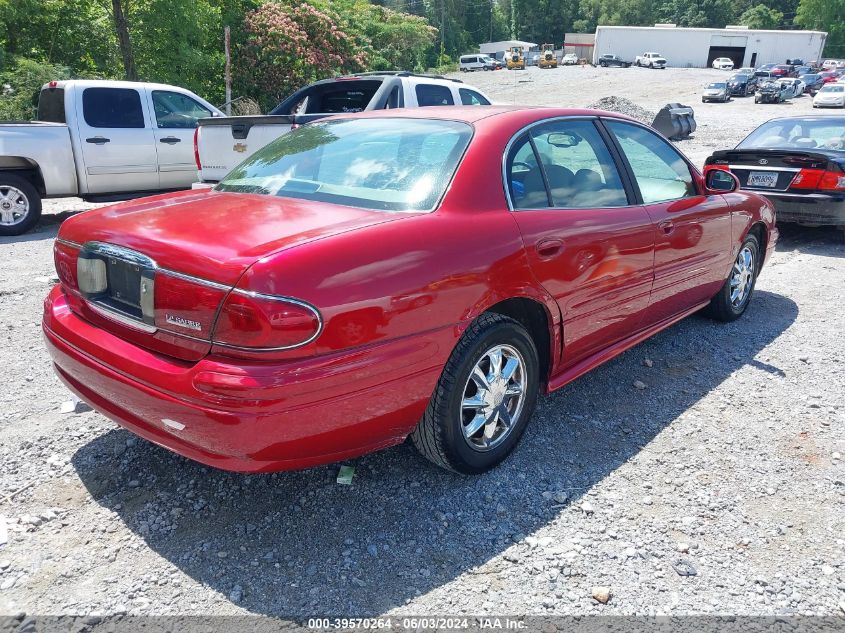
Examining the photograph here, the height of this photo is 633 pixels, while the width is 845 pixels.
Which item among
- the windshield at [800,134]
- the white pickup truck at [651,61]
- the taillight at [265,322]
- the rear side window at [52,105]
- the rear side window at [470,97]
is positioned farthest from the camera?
the white pickup truck at [651,61]

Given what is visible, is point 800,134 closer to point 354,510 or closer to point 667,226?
point 667,226

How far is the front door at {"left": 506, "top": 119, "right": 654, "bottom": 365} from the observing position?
10.6ft

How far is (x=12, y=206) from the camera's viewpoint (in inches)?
315

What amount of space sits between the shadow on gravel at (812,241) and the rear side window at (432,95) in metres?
4.61

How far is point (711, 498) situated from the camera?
3.05m

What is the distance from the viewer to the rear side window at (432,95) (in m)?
8.47

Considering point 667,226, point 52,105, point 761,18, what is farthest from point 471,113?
point 761,18

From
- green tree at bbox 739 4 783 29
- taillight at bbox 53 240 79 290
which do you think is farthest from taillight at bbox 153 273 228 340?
green tree at bbox 739 4 783 29

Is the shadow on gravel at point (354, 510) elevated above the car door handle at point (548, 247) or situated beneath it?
situated beneath

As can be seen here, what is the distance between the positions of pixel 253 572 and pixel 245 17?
63.3 ft

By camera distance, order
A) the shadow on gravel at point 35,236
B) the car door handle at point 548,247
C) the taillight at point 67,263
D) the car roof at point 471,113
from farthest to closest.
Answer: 1. the shadow on gravel at point 35,236
2. the car roof at point 471,113
3. the car door handle at point 548,247
4. the taillight at point 67,263

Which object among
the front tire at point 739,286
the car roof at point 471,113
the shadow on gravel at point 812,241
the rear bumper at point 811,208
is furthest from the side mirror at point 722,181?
the shadow on gravel at point 812,241

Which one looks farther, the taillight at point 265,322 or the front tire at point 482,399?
the front tire at point 482,399

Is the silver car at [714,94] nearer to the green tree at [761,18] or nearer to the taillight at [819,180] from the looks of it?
the taillight at [819,180]
